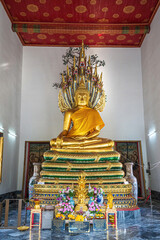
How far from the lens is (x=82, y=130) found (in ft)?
19.2

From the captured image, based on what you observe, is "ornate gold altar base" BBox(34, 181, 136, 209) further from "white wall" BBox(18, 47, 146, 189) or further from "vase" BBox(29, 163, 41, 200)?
"white wall" BBox(18, 47, 146, 189)

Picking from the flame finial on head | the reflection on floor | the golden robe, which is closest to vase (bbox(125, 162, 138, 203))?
the golden robe

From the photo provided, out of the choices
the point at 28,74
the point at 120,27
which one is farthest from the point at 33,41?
the point at 120,27

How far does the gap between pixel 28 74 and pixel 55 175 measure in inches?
164

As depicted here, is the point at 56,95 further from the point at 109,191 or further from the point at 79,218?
the point at 79,218

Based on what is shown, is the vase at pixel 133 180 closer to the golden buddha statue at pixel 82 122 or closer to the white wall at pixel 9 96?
the golden buddha statue at pixel 82 122

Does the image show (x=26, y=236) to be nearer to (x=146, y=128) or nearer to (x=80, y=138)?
(x=80, y=138)

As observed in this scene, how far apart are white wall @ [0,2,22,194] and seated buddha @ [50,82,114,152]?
1435 millimetres

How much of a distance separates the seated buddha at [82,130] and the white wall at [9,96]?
56.5 inches

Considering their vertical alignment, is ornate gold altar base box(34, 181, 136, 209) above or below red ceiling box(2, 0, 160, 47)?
below

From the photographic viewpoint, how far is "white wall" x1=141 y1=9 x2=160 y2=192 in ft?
19.7

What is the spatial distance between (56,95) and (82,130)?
198cm

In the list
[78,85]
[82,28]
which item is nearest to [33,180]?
[78,85]

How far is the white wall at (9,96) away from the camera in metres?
5.73
